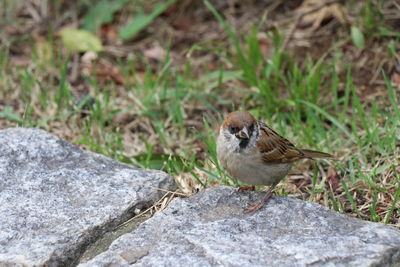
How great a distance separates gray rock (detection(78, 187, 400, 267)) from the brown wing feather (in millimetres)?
345

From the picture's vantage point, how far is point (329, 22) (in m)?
6.37

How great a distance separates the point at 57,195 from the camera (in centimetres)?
349

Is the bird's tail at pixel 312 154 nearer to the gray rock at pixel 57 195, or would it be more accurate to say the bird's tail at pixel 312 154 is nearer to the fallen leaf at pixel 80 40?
the gray rock at pixel 57 195

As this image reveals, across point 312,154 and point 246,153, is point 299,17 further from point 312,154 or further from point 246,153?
point 246,153

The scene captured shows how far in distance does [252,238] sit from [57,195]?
1.19 metres

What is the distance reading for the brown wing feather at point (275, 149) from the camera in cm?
371

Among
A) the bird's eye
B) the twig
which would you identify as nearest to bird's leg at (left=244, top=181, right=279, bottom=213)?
the bird's eye

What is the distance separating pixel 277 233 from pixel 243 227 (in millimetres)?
181

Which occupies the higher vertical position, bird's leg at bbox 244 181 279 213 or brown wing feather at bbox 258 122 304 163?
brown wing feather at bbox 258 122 304 163

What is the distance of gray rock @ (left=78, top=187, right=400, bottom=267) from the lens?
9.08 feet

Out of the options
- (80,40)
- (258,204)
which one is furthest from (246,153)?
(80,40)

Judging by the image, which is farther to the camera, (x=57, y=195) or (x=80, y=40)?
(x=80, y=40)

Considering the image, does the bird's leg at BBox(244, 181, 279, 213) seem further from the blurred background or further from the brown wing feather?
the blurred background

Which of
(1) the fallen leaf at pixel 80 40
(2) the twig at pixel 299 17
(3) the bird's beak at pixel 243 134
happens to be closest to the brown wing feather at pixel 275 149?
(3) the bird's beak at pixel 243 134
